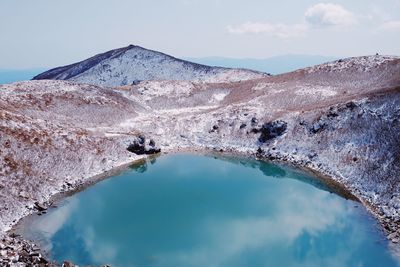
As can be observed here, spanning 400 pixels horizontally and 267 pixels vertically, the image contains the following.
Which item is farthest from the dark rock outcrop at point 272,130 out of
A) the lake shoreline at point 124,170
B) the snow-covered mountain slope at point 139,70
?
the snow-covered mountain slope at point 139,70

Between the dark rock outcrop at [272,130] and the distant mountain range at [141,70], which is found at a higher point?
the distant mountain range at [141,70]

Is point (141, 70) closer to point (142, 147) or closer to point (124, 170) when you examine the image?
point (142, 147)

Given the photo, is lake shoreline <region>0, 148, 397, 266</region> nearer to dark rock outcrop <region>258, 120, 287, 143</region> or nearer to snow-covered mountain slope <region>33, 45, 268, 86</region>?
dark rock outcrop <region>258, 120, 287, 143</region>

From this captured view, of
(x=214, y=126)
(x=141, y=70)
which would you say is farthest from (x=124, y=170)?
(x=141, y=70)

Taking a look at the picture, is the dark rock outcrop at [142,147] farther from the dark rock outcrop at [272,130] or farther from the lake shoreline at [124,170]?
the dark rock outcrop at [272,130]

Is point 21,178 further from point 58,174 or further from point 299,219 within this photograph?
point 299,219

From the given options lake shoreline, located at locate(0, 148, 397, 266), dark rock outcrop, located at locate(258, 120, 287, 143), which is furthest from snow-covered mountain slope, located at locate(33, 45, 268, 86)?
lake shoreline, located at locate(0, 148, 397, 266)

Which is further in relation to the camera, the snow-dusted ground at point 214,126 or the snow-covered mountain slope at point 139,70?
the snow-covered mountain slope at point 139,70
